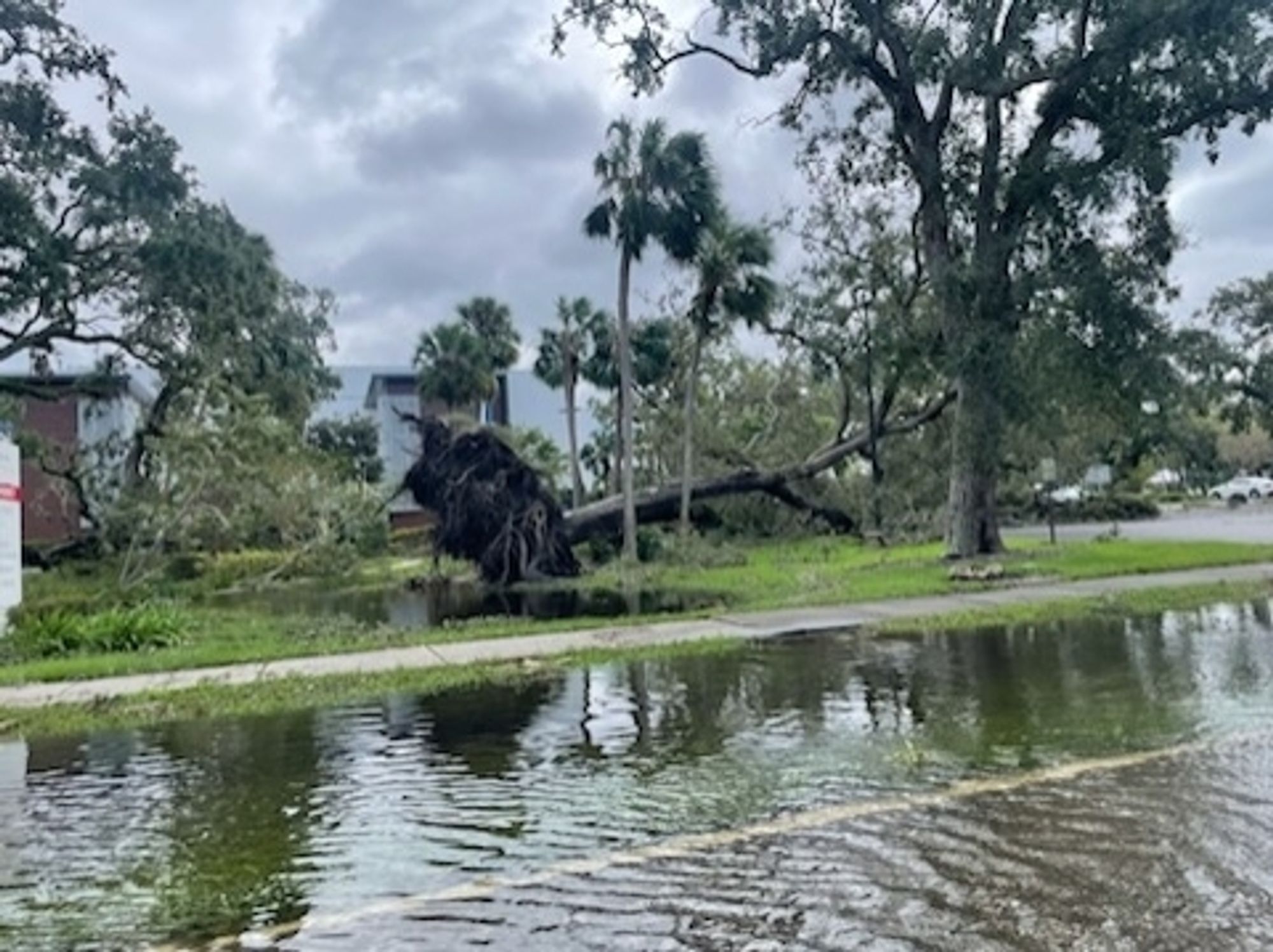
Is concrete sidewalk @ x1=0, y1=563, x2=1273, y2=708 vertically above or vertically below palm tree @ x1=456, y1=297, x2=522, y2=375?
below

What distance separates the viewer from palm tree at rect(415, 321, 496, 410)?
42.7 metres

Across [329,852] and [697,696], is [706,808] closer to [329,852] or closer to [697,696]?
[329,852]

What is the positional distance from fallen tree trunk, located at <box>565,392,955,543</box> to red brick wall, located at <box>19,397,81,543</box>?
1531 cm

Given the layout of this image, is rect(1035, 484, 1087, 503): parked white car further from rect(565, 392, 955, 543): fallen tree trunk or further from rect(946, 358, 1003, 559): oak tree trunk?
rect(946, 358, 1003, 559): oak tree trunk

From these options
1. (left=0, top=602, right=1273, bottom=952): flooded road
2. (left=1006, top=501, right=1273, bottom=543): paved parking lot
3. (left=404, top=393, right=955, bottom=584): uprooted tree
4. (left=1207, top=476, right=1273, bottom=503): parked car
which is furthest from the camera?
(left=1207, top=476, right=1273, bottom=503): parked car

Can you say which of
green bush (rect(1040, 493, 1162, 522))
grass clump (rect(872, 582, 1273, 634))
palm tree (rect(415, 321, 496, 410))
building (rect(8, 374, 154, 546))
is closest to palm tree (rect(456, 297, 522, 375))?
palm tree (rect(415, 321, 496, 410))

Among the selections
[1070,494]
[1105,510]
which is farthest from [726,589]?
[1070,494]

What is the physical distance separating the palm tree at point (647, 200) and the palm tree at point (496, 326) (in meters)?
17.8

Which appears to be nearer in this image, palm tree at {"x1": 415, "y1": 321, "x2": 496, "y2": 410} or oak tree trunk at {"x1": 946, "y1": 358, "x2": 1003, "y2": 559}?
oak tree trunk at {"x1": 946, "y1": 358, "x2": 1003, "y2": 559}

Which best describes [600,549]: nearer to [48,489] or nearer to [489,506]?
[489,506]

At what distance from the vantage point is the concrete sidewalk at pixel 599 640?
11432mm

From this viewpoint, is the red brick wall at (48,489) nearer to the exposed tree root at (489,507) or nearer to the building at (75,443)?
the building at (75,443)

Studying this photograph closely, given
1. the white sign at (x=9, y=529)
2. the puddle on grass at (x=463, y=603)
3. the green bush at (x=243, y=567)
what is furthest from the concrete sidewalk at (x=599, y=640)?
the green bush at (x=243, y=567)

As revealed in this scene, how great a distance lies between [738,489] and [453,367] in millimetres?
14542
